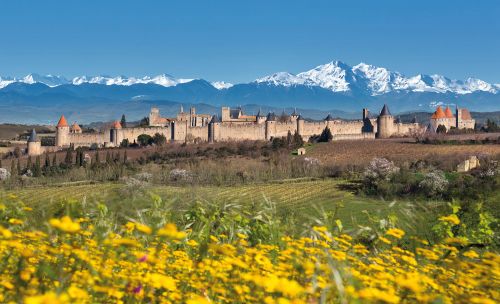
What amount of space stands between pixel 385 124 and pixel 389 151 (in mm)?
23295

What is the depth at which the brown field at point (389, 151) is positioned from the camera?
175 ft

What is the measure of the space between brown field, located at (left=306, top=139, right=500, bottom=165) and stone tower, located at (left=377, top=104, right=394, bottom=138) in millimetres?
13352

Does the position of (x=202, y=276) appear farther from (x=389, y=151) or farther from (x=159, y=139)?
(x=159, y=139)

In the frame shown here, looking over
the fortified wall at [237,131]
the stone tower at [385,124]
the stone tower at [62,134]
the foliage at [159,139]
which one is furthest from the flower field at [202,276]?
the stone tower at [62,134]

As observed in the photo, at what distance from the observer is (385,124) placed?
8219 centimetres

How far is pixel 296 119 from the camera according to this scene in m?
86.5

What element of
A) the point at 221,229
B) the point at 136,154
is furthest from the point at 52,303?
the point at 136,154

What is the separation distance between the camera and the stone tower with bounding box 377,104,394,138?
81.9 m

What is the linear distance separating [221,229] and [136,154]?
195 ft

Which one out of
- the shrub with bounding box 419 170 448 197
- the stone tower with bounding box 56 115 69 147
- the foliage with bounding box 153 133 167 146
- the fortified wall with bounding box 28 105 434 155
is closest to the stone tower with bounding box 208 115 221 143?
the fortified wall with bounding box 28 105 434 155

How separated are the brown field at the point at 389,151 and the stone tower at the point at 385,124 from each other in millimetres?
13352

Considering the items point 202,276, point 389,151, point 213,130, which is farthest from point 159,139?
point 202,276

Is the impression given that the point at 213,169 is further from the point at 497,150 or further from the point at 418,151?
the point at 497,150

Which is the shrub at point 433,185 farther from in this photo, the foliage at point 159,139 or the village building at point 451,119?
the village building at point 451,119
